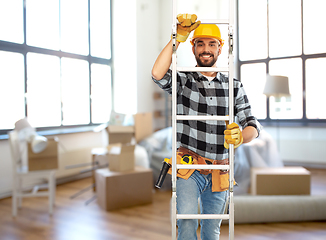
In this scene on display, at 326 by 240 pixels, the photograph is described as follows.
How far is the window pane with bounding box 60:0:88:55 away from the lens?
14.7 feet

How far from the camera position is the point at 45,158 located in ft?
9.80

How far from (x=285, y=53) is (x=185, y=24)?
294cm

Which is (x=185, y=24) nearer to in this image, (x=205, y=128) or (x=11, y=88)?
(x=205, y=128)

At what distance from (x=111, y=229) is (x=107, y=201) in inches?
19.9

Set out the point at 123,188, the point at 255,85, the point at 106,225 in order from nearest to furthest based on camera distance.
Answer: the point at 106,225 < the point at 123,188 < the point at 255,85

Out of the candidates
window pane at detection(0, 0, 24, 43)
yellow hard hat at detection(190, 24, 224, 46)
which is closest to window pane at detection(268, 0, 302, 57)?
yellow hard hat at detection(190, 24, 224, 46)

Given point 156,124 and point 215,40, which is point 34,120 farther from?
point 215,40

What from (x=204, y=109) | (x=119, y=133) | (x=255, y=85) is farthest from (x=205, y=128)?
(x=255, y=85)

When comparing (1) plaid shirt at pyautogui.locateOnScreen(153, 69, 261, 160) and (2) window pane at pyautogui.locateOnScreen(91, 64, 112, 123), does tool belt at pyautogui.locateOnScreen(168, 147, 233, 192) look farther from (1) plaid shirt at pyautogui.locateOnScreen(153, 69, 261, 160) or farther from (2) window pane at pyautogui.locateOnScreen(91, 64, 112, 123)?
(2) window pane at pyautogui.locateOnScreen(91, 64, 112, 123)

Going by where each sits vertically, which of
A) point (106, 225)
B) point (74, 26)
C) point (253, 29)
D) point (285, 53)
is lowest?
point (106, 225)

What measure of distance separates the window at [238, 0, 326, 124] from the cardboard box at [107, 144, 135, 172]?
1870mm

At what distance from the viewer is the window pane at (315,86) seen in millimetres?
3119

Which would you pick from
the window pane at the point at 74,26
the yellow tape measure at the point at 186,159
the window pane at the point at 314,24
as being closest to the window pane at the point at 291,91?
the window pane at the point at 314,24

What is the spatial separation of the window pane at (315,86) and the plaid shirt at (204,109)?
221 centimetres
